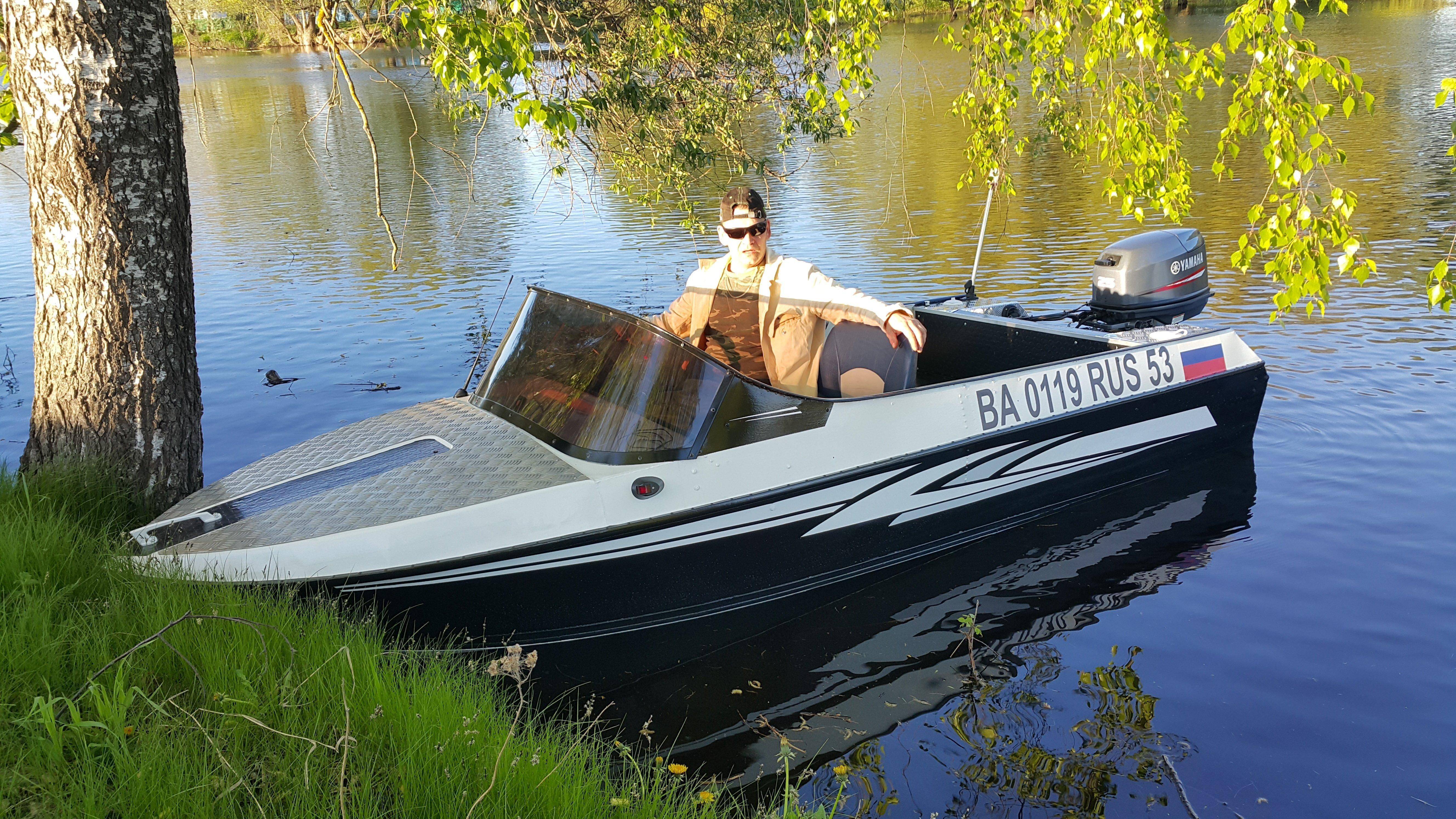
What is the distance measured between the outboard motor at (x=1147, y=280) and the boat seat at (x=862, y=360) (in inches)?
80.2

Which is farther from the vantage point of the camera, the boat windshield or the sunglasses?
the sunglasses

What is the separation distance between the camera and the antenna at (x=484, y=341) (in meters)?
4.88

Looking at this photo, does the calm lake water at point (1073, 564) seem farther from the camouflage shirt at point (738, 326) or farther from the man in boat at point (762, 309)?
the camouflage shirt at point (738, 326)

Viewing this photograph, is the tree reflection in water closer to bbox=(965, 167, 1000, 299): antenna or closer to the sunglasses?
the sunglasses

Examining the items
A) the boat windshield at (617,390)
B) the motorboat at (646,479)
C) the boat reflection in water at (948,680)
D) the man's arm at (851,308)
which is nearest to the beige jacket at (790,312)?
the man's arm at (851,308)

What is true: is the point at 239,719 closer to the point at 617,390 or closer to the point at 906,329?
the point at 617,390

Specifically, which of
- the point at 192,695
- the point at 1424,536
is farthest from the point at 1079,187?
the point at 192,695

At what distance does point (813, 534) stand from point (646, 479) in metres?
0.90

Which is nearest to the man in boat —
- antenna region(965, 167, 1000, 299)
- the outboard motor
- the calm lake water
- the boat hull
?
the boat hull

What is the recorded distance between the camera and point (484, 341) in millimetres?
9562

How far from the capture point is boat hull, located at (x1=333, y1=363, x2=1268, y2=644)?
377 cm

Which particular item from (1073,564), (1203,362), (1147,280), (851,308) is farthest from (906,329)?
(1147,280)

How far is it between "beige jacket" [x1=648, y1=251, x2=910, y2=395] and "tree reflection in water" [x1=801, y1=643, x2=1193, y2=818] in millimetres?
1583

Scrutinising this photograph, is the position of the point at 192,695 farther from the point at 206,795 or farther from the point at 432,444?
the point at 432,444
